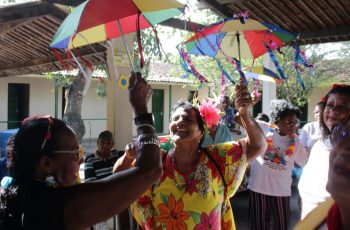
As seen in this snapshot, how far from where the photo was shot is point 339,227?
916mm

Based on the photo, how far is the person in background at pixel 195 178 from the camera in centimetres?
216

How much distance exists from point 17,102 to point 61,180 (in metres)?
15.1

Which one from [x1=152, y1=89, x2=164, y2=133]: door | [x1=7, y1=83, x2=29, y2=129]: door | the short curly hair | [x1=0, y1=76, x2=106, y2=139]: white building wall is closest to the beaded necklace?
the short curly hair

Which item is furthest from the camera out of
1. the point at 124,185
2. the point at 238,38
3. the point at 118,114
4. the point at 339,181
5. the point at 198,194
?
the point at 118,114

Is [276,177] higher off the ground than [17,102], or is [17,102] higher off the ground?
[17,102]

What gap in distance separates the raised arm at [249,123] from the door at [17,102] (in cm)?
1431

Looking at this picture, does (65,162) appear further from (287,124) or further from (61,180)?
(287,124)

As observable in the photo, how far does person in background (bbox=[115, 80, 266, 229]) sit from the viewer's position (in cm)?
216

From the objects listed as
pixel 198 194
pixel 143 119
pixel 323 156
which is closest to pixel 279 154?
pixel 323 156

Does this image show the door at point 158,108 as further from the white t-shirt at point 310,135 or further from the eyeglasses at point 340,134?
the eyeglasses at point 340,134

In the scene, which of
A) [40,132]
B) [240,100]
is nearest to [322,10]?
[240,100]

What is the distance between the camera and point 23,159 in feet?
4.46

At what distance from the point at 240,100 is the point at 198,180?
0.57m

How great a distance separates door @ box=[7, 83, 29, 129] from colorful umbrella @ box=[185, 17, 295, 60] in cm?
1331
